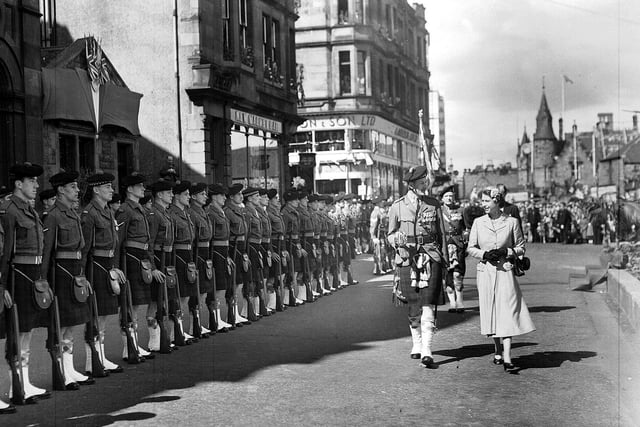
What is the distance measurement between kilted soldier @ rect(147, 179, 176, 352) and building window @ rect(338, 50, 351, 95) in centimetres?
3994

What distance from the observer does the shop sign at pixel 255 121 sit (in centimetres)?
2675

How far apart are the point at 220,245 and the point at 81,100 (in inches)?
315

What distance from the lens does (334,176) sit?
1918 inches

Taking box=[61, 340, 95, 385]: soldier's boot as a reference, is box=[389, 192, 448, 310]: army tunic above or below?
above

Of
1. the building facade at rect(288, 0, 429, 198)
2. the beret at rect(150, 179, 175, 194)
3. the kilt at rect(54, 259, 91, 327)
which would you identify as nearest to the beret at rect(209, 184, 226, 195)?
the beret at rect(150, 179, 175, 194)

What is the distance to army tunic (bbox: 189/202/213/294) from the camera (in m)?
11.4

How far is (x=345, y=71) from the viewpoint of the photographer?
50.1 m

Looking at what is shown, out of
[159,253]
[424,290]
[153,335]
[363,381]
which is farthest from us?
[159,253]

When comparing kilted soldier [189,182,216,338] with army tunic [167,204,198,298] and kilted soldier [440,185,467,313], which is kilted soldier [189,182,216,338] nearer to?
army tunic [167,204,198,298]

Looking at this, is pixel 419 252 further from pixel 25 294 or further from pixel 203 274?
pixel 25 294

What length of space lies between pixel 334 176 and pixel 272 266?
34812 mm

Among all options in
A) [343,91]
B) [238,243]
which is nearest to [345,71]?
[343,91]

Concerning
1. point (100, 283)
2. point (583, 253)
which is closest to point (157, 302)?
point (100, 283)

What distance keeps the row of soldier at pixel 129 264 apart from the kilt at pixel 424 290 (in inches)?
109
